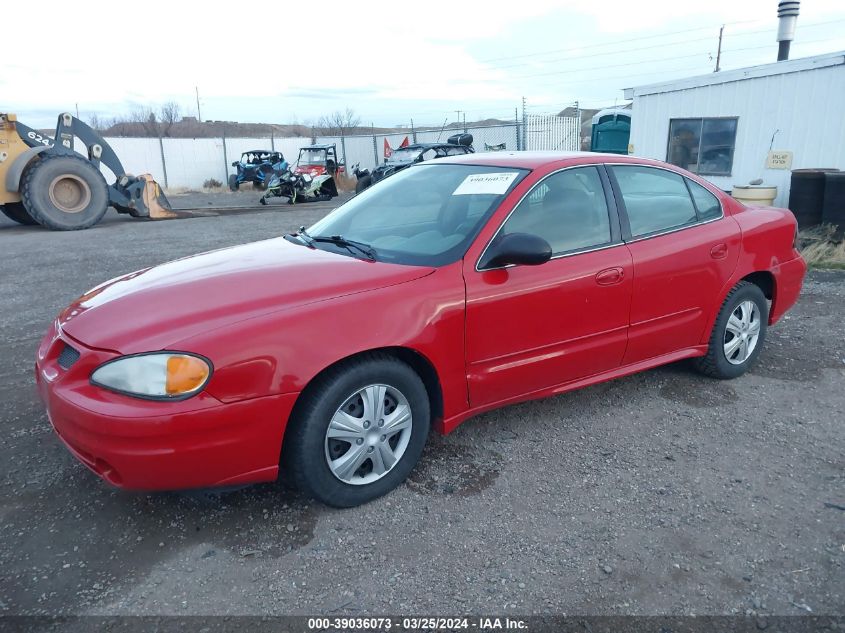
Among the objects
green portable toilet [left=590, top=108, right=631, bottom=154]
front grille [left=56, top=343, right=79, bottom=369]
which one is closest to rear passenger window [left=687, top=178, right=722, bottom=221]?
front grille [left=56, top=343, right=79, bottom=369]

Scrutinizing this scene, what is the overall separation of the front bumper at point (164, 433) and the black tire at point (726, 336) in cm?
293

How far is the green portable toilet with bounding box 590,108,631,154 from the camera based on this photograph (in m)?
20.8

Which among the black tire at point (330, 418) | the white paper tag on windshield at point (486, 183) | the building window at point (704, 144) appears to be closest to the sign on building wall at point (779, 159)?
the building window at point (704, 144)

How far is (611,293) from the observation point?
11.6 feet

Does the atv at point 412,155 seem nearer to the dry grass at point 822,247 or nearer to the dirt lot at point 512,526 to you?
the dry grass at point 822,247

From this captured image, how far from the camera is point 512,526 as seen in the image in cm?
281

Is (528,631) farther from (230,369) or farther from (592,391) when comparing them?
(592,391)

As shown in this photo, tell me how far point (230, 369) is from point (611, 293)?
6.92 feet

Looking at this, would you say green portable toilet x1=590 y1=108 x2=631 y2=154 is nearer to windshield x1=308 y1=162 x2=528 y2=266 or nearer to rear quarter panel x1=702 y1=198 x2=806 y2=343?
rear quarter panel x1=702 y1=198 x2=806 y2=343

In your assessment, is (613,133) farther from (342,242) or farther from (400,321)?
(400,321)

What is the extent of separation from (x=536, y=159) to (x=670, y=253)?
0.98 metres

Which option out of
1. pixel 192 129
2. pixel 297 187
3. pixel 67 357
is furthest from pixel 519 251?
pixel 192 129

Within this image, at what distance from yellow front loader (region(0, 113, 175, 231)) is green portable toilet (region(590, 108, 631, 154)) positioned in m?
14.3

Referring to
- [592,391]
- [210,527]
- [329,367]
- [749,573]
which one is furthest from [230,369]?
[592,391]
